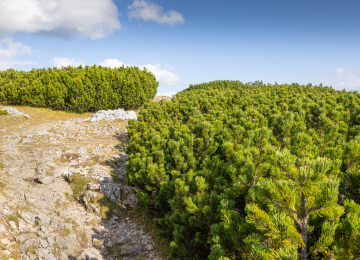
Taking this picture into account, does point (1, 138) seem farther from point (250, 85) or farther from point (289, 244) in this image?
point (250, 85)

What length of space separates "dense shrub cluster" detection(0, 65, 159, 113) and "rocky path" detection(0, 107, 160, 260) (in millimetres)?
4444

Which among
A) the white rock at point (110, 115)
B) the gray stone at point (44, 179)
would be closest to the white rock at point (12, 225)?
the gray stone at point (44, 179)

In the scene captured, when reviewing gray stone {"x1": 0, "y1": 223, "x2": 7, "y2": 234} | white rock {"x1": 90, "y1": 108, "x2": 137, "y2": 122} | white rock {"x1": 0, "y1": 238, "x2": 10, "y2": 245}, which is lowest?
white rock {"x1": 0, "y1": 238, "x2": 10, "y2": 245}

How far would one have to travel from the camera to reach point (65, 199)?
23.1 feet

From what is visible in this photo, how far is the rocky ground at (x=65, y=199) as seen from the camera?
16.8ft

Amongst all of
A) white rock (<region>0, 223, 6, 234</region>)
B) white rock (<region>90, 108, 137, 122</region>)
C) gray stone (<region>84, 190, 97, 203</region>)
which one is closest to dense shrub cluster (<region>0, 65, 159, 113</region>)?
white rock (<region>90, 108, 137, 122</region>)

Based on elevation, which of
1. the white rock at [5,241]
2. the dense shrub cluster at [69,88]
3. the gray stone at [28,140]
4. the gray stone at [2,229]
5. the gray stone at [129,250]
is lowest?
the gray stone at [129,250]

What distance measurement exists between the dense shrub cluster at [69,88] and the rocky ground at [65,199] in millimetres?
4305

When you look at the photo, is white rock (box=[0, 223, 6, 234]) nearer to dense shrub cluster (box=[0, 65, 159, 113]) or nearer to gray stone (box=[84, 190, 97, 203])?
gray stone (box=[84, 190, 97, 203])

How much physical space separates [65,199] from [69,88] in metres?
11.0

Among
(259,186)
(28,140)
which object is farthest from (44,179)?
(259,186)

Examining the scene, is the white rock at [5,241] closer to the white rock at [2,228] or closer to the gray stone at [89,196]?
the white rock at [2,228]

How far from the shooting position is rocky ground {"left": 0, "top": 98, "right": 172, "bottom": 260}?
512cm

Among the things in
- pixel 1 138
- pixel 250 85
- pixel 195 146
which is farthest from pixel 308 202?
pixel 250 85
